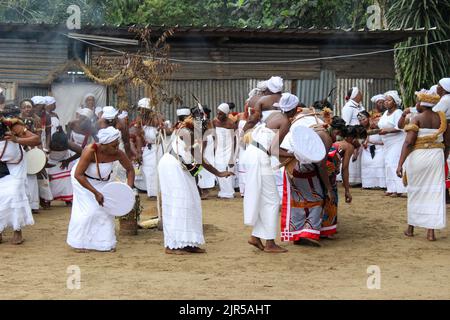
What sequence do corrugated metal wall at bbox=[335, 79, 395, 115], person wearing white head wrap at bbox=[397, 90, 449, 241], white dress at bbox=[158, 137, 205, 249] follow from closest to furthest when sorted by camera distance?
1. white dress at bbox=[158, 137, 205, 249]
2. person wearing white head wrap at bbox=[397, 90, 449, 241]
3. corrugated metal wall at bbox=[335, 79, 395, 115]

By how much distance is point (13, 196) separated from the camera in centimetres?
989

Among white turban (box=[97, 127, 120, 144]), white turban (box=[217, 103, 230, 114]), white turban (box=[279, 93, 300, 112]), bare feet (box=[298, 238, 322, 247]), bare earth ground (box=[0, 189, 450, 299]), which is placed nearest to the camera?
bare earth ground (box=[0, 189, 450, 299])

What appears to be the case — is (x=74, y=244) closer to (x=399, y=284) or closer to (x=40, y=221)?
(x=40, y=221)

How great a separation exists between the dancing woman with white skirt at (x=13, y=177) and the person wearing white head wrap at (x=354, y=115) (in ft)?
25.1

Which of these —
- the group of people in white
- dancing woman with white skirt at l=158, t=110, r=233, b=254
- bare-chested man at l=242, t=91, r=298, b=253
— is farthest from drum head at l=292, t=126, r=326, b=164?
dancing woman with white skirt at l=158, t=110, r=233, b=254

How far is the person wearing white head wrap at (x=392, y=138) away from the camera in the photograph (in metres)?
14.9

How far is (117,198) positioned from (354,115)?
783 cm

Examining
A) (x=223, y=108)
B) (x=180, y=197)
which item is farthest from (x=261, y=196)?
(x=223, y=108)

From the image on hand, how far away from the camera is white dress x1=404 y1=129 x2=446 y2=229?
1027 centimetres

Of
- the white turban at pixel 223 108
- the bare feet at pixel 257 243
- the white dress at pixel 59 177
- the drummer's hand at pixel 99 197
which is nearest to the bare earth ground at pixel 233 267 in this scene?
the bare feet at pixel 257 243

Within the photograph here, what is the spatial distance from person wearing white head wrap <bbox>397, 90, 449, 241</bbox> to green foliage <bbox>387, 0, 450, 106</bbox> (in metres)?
10.2

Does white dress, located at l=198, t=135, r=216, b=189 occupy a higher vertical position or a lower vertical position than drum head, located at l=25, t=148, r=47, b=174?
lower

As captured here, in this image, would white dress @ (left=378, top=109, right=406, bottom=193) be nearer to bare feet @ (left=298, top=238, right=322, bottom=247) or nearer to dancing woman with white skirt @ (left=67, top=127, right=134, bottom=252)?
bare feet @ (left=298, top=238, right=322, bottom=247)

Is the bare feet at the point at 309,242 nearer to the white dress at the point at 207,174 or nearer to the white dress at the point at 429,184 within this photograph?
the white dress at the point at 429,184
